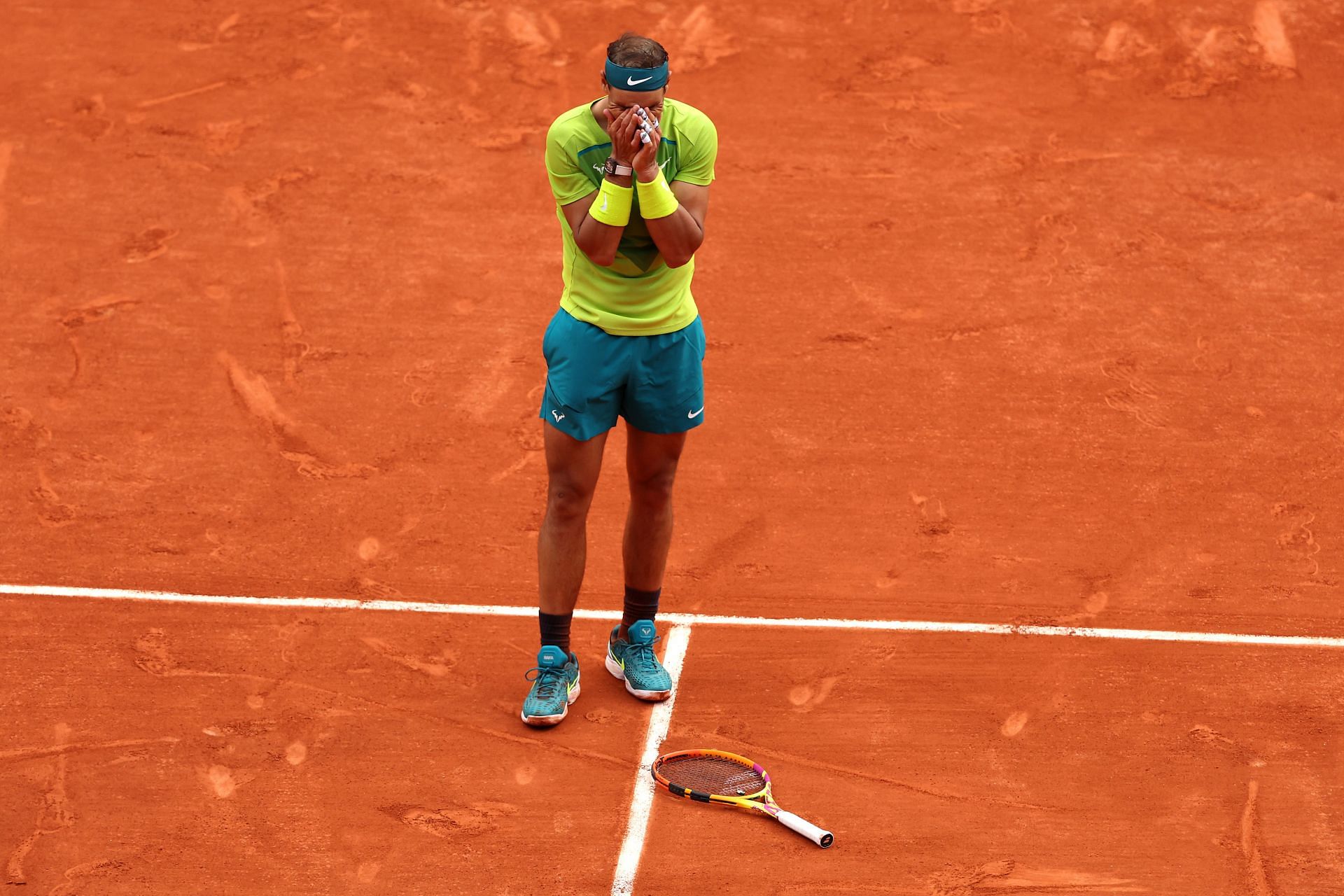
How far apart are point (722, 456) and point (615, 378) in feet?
7.53

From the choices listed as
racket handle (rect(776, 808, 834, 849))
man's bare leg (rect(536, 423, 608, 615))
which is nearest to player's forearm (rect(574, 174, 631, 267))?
man's bare leg (rect(536, 423, 608, 615))

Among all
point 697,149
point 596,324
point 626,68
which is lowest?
point 596,324

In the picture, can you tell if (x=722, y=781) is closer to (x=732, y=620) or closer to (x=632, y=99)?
(x=732, y=620)

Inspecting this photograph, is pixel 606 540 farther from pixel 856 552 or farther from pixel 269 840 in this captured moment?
pixel 269 840

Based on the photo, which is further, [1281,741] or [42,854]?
[1281,741]

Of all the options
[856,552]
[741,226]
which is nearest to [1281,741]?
[856,552]

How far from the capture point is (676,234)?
4992 mm

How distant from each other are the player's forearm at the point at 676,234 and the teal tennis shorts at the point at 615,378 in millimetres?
377

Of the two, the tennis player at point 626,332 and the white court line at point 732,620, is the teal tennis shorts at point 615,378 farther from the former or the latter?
the white court line at point 732,620

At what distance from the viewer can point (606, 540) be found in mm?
6945

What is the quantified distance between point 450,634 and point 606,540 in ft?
3.18

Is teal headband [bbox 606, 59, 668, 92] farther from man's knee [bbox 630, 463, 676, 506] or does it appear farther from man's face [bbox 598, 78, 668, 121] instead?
man's knee [bbox 630, 463, 676, 506]

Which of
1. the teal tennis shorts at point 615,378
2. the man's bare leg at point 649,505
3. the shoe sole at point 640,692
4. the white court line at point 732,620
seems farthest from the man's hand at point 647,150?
the white court line at point 732,620

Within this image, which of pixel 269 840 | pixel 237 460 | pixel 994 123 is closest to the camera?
pixel 269 840
